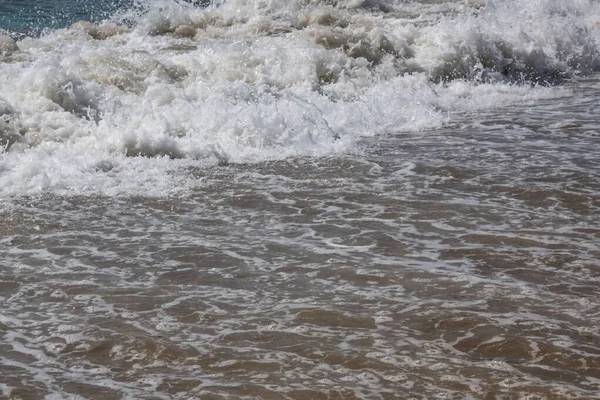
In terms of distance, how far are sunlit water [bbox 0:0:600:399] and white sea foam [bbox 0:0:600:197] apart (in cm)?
4

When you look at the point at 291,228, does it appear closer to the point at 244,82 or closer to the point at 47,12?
the point at 244,82

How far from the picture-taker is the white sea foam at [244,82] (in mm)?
8461

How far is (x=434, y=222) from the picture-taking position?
6500 mm

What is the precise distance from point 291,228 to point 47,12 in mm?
13162

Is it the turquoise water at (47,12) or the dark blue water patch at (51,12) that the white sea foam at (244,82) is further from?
the turquoise water at (47,12)

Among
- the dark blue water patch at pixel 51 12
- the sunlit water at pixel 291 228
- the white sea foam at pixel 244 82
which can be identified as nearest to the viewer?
the sunlit water at pixel 291 228

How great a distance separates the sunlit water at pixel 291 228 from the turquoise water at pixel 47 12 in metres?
3.78

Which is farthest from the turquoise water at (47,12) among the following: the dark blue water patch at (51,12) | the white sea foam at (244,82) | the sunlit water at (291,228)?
the sunlit water at (291,228)

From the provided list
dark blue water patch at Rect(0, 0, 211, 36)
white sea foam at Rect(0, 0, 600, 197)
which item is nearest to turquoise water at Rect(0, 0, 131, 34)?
dark blue water patch at Rect(0, 0, 211, 36)

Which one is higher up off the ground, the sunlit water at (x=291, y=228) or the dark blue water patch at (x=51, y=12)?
the dark blue water patch at (x=51, y=12)

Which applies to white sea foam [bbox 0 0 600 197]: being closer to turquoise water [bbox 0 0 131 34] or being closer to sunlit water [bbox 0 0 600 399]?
sunlit water [bbox 0 0 600 399]

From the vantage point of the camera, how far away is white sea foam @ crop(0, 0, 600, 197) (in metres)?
8.46

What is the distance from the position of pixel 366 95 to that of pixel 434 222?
5.05 metres

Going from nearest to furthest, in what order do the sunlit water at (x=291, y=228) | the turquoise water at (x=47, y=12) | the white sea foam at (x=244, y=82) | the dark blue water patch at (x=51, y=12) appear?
1. the sunlit water at (x=291, y=228)
2. the white sea foam at (x=244, y=82)
3. the dark blue water patch at (x=51, y=12)
4. the turquoise water at (x=47, y=12)
